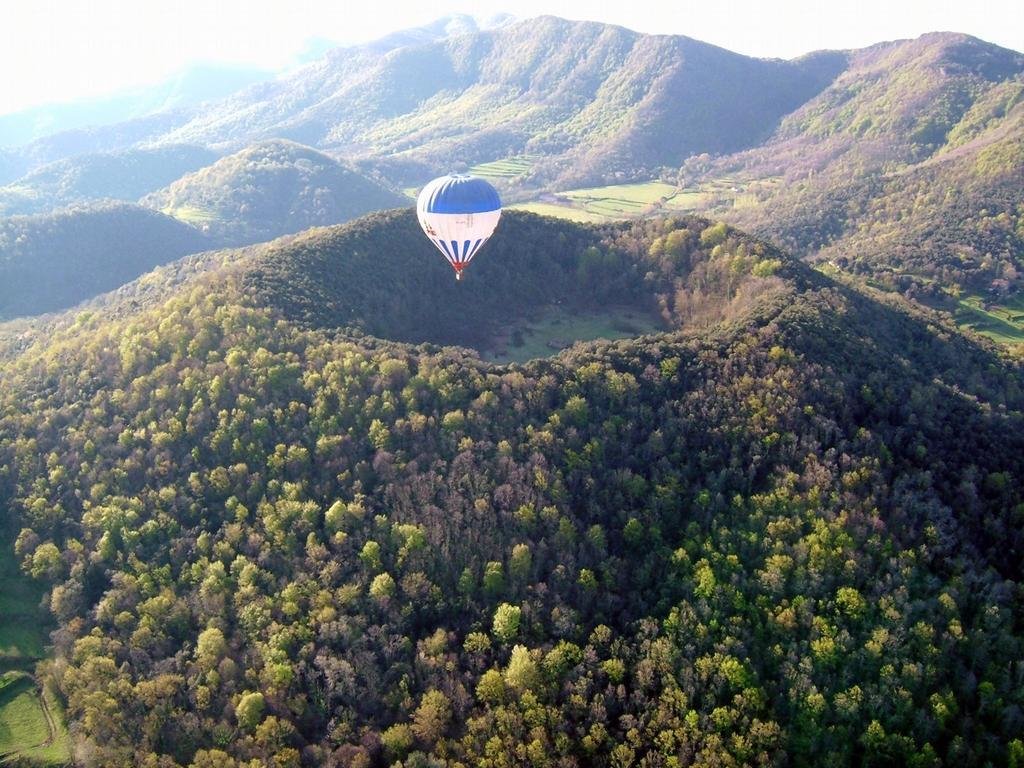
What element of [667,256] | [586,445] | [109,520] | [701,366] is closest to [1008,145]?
[667,256]

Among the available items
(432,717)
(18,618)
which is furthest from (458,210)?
(18,618)

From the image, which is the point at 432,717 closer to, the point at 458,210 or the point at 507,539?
the point at 507,539

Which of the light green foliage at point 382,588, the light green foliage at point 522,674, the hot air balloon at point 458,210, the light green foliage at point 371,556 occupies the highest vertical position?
the hot air balloon at point 458,210

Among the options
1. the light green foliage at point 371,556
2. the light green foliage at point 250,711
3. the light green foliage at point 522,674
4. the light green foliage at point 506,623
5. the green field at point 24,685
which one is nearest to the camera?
the light green foliage at point 522,674

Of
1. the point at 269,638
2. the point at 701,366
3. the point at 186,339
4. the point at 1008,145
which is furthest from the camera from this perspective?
the point at 1008,145

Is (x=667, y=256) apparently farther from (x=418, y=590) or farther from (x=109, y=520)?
(x=109, y=520)

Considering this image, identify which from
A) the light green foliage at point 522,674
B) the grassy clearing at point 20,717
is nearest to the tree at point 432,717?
the light green foliage at point 522,674

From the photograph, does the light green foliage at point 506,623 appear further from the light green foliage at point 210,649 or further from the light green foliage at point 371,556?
the light green foliage at point 210,649
